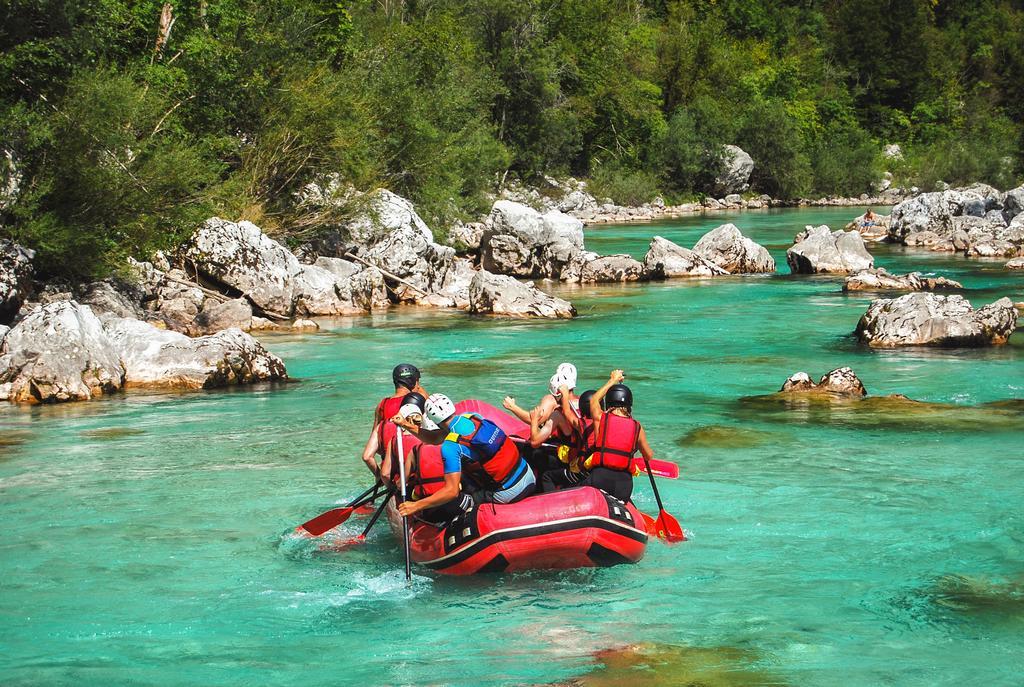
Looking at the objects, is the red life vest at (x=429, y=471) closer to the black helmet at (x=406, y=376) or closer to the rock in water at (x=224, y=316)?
the black helmet at (x=406, y=376)

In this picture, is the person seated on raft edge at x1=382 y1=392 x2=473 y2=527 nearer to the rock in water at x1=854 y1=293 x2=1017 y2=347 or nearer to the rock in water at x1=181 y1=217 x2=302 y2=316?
the rock in water at x1=854 y1=293 x2=1017 y2=347

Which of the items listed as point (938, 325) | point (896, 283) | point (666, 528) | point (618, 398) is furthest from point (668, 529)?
point (896, 283)

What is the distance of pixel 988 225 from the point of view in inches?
1458

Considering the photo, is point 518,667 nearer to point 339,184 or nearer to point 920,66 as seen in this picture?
point 339,184

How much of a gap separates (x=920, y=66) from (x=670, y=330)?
59758mm

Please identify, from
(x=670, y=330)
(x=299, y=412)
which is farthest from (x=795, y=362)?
(x=299, y=412)

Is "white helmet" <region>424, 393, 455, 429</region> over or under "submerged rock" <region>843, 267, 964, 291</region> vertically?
under

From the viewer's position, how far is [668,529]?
349 inches

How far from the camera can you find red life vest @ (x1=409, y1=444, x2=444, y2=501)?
8.04 m

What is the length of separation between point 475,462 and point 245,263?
14183 millimetres

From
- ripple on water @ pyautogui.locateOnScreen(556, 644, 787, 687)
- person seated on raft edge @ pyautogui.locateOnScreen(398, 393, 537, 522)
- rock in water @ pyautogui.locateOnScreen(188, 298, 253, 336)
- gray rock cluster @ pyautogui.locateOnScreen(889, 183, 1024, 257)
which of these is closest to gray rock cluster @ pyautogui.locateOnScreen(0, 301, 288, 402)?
rock in water @ pyautogui.locateOnScreen(188, 298, 253, 336)

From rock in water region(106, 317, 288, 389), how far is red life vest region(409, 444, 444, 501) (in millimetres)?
7788

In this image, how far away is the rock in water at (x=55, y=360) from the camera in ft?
46.9

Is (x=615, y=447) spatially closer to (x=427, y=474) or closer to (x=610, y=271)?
(x=427, y=474)
